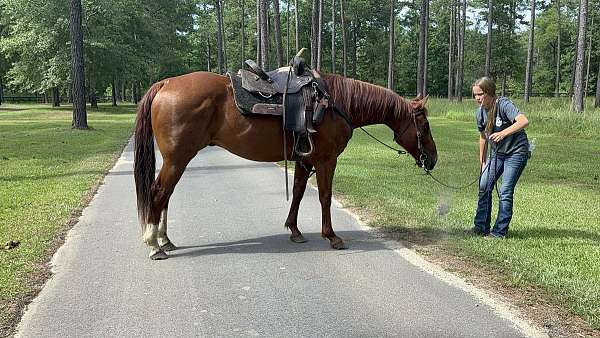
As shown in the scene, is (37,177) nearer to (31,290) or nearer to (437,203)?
(31,290)

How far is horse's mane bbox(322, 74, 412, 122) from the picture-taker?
20.0ft

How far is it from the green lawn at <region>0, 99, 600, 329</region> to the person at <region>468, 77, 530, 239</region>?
0.41m

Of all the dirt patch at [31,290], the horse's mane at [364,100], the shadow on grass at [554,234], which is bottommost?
the shadow on grass at [554,234]

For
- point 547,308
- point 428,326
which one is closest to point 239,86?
point 428,326

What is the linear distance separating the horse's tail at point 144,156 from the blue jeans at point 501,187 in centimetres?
383

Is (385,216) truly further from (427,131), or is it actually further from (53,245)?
(53,245)

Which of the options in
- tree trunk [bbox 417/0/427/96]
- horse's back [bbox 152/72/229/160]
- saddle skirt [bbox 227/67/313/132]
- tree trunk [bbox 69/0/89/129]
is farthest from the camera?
tree trunk [bbox 417/0/427/96]

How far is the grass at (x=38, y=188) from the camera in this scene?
5176mm

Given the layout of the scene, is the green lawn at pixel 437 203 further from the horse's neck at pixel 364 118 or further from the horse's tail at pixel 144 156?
the horse's neck at pixel 364 118

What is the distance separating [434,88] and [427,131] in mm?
72340

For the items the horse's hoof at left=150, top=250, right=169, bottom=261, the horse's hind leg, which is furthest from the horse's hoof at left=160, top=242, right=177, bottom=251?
the horse's hoof at left=150, top=250, right=169, bottom=261

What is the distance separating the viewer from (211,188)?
9719 mm

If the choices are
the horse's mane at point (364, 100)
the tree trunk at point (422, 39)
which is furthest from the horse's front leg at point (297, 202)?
the tree trunk at point (422, 39)

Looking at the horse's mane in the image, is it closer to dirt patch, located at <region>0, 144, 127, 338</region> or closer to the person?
the person
